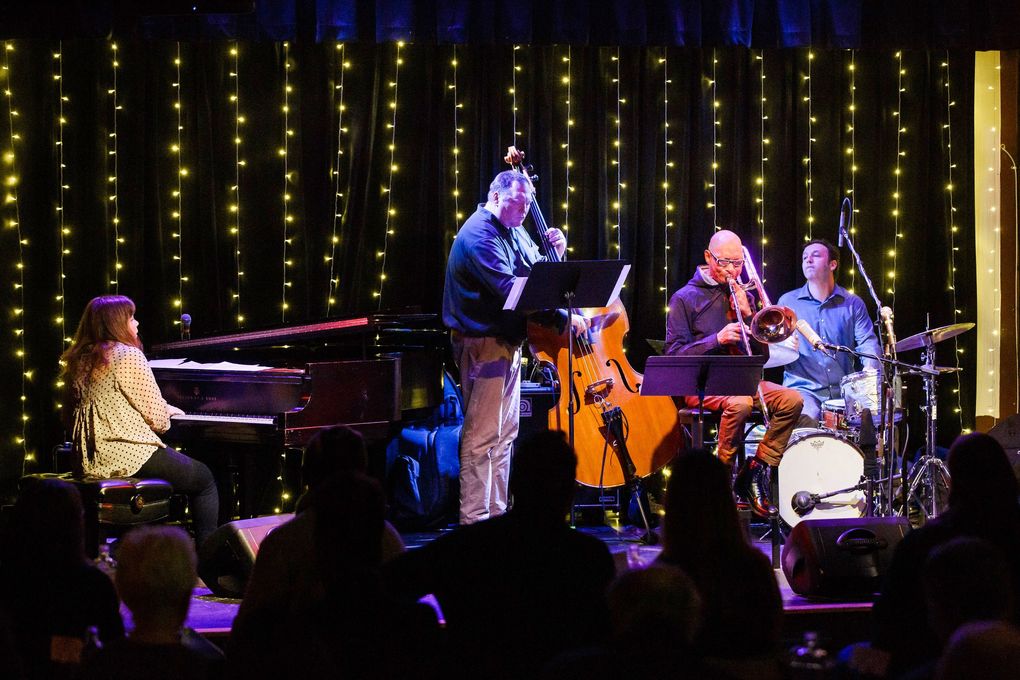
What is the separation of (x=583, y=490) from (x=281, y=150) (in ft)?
9.95

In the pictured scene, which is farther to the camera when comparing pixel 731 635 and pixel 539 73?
pixel 539 73

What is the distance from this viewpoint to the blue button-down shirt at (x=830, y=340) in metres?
7.56

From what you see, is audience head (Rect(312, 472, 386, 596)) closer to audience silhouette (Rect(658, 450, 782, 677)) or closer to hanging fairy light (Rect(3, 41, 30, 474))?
audience silhouette (Rect(658, 450, 782, 677))

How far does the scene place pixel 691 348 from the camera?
22.1 ft

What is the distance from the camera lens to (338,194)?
7621 mm

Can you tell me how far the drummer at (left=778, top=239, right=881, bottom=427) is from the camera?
24.8 feet

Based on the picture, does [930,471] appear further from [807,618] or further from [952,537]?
[952,537]

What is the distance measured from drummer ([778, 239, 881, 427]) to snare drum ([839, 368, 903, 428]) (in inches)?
24.0

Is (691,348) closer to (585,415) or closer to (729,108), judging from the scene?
(585,415)

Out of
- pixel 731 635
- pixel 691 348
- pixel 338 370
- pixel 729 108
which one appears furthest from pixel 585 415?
pixel 731 635

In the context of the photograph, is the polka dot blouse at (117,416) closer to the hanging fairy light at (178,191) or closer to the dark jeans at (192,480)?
the dark jeans at (192,480)

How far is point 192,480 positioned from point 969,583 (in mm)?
4341

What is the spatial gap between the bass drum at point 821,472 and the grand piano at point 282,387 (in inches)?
87.1

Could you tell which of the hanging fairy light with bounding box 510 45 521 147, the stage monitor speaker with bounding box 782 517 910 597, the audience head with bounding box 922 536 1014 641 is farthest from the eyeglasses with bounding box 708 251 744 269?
the audience head with bounding box 922 536 1014 641
